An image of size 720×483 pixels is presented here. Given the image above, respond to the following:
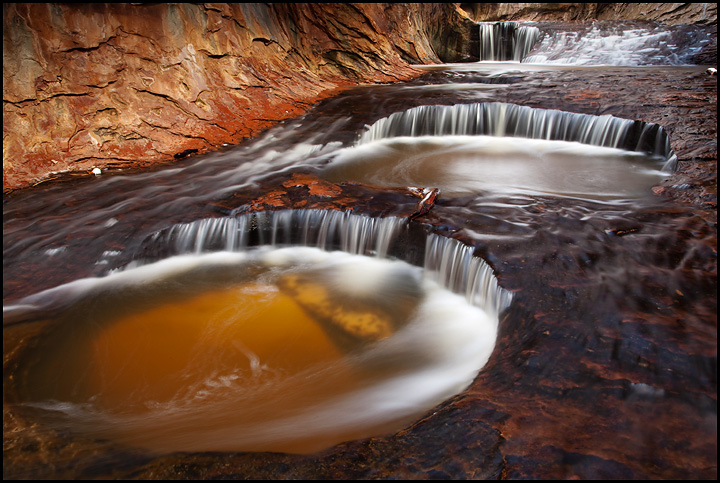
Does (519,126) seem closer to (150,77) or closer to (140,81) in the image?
(150,77)

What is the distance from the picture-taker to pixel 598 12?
20562 millimetres

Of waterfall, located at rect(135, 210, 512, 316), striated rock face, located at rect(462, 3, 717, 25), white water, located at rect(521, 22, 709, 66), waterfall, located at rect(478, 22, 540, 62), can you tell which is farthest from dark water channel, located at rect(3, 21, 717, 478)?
striated rock face, located at rect(462, 3, 717, 25)

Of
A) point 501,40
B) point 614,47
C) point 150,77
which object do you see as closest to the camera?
point 150,77

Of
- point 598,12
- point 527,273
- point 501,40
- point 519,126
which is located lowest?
point 527,273

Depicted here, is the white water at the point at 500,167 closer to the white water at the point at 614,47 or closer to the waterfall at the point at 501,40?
the white water at the point at 614,47

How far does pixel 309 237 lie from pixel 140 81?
4457 mm

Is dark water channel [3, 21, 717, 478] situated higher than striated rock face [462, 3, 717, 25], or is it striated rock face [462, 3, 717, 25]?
striated rock face [462, 3, 717, 25]

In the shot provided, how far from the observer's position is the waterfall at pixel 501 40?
15148mm

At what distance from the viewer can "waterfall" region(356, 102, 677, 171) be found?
675cm

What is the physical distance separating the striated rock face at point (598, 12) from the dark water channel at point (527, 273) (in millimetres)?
10703

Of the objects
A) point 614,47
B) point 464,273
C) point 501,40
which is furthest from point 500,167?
point 501,40

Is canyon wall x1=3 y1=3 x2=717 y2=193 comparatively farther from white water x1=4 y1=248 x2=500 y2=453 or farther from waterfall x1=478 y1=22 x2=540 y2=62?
waterfall x1=478 y1=22 x2=540 y2=62

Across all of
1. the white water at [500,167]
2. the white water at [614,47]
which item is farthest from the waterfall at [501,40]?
the white water at [500,167]

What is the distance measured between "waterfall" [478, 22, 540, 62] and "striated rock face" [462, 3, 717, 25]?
5652 mm
